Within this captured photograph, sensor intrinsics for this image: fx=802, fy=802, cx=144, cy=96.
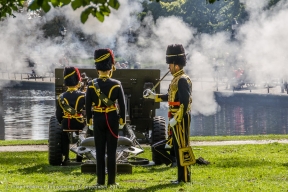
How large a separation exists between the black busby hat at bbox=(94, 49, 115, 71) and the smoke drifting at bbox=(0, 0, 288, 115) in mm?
29781

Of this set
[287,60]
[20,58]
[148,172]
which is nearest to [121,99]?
[148,172]

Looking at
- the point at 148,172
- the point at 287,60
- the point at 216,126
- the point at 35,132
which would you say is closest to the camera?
the point at 148,172

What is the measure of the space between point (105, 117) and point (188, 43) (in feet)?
140

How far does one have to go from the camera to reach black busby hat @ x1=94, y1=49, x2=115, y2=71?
10.7 m

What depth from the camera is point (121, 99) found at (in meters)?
10.5

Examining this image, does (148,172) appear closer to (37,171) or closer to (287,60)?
(37,171)

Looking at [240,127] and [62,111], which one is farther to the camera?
[240,127]

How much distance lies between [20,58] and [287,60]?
22.2 m

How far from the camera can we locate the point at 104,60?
422 inches

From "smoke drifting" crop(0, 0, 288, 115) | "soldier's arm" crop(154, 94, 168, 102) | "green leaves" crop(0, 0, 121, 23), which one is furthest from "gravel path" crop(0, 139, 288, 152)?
"smoke drifting" crop(0, 0, 288, 115)

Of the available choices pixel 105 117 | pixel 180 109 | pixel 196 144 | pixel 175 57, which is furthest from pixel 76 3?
pixel 196 144

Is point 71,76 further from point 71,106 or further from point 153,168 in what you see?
point 153,168

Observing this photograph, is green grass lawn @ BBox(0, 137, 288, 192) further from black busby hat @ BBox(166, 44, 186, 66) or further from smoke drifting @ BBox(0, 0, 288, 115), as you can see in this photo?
smoke drifting @ BBox(0, 0, 288, 115)

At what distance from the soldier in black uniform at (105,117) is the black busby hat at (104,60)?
0.14 metres
